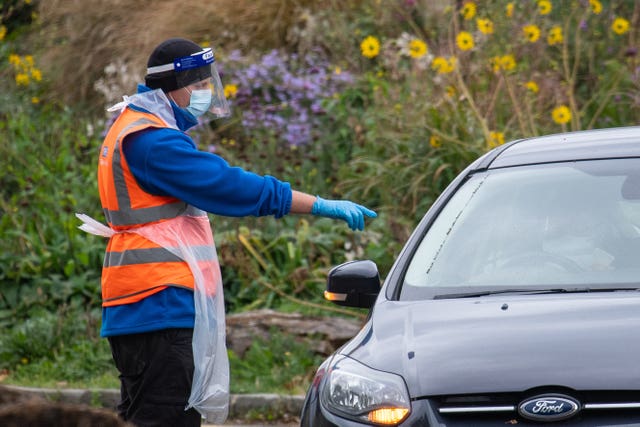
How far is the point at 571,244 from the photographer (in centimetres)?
506

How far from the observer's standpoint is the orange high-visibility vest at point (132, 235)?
4.97m

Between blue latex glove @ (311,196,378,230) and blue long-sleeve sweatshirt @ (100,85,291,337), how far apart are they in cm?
17

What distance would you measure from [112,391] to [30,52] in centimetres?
875

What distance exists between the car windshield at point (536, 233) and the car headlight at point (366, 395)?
1.97ft

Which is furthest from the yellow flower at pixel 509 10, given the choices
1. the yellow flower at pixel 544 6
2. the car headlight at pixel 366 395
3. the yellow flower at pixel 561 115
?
the car headlight at pixel 366 395

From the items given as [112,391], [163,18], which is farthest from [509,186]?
[163,18]

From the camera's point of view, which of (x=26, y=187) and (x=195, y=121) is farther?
(x=26, y=187)

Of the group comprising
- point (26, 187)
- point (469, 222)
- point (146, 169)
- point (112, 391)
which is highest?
point (146, 169)

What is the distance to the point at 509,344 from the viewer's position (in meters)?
4.18

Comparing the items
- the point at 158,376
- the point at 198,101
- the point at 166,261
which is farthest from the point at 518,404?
the point at 198,101

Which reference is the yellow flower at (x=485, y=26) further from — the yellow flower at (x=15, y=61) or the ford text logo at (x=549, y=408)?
the ford text logo at (x=549, y=408)

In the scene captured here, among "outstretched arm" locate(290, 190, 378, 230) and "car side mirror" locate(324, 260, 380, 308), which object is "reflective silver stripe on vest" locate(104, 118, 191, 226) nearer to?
"outstretched arm" locate(290, 190, 378, 230)

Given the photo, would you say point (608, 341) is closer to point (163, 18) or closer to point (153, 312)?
point (153, 312)

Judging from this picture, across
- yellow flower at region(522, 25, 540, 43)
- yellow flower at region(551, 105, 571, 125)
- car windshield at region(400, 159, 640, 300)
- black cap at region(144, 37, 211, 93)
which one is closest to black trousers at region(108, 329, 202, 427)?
car windshield at region(400, 159, 640, 300)
